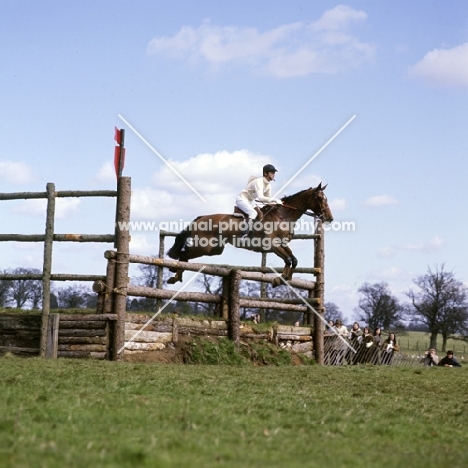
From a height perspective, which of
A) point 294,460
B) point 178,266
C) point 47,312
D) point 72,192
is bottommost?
point 294,460

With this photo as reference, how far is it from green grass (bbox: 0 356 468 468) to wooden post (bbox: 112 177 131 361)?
2.45 metres

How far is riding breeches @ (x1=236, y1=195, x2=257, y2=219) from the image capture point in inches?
743

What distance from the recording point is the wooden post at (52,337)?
13.9 metres

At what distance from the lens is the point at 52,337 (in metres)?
14.0

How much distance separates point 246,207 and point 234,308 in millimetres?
3111

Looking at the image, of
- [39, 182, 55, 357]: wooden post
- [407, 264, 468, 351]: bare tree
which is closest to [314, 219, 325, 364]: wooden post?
[39, 182, 55, 357]: wooden post

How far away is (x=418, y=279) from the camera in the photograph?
282ft

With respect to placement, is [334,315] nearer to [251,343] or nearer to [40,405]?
[251,343]

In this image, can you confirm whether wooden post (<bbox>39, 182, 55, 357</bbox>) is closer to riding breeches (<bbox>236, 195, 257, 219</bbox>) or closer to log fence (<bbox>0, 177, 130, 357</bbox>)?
log fence (<bbox>0, 177, 130, 357</bbox>)

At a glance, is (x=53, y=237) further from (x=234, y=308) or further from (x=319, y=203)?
(x=319, y=203)

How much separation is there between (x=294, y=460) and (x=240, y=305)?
11581 millimetres

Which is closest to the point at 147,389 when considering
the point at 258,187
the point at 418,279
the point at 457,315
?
the point at 258,187

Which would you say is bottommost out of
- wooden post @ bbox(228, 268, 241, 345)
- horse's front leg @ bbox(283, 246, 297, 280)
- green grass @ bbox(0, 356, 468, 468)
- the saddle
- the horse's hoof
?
green grass @ bbox(0, 356, 468, 468)

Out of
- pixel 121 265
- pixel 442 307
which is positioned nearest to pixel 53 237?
pixel 121 265
